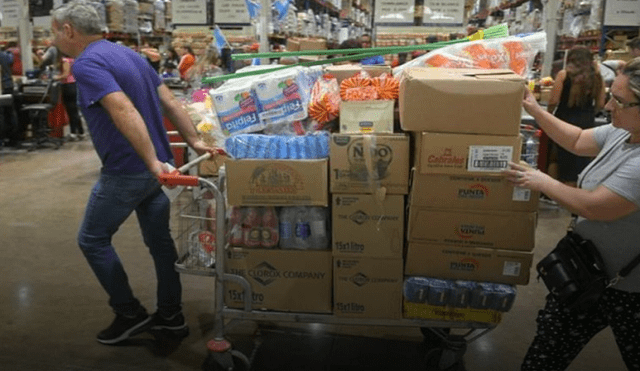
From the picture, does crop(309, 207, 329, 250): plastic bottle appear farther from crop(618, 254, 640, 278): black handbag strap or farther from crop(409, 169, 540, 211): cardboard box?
crop(618, 254, 640, 278): black handbag strap

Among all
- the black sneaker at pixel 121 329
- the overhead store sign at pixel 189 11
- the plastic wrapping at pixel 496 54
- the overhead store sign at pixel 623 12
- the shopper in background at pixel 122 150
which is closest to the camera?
the shopper in background at pixel 122 150

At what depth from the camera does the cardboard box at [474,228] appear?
2.17 meters

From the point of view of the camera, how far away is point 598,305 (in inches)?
76.7

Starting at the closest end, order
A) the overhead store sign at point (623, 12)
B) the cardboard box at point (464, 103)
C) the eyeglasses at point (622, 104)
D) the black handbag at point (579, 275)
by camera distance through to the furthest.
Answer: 1. the eyeglasses at point (622, 104)
2. the black handbag at point (579, 275)
3. the cardboard box at point (464, 103)
4. the overhead store sign at point (623, 12)

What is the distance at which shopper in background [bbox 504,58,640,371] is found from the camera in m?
1.75

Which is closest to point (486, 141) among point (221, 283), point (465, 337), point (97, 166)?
point (465, 337)

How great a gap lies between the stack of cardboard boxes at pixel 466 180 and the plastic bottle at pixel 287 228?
1.53ft

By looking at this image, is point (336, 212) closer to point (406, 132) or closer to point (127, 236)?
point (406, 132)

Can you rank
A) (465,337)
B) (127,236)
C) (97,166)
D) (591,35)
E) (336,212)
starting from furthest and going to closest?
(97,166) < (591,35) < (127,236) < (465,337) < (336,212)

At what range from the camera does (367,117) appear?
223 centimetres

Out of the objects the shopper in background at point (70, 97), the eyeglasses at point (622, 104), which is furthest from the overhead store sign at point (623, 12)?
the shopper in background at point (70, 97)

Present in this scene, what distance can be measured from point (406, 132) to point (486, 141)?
12.8 inches

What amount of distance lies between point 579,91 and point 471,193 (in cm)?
351

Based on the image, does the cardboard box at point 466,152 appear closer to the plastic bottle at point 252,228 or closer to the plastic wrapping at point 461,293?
the plastic wrapping at point 461,293
